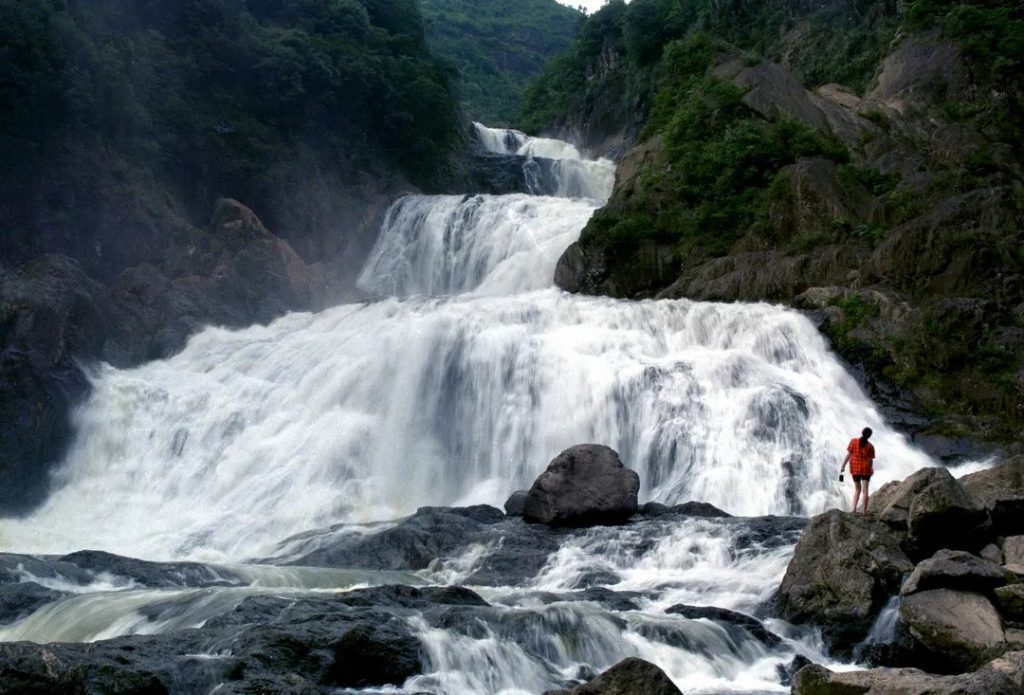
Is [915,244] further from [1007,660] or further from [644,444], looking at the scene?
[1007,660]

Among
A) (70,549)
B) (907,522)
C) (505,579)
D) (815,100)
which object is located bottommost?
(70,549)

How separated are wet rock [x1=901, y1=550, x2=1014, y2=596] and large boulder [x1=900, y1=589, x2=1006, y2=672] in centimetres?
11

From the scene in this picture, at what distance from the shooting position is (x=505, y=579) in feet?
54.6

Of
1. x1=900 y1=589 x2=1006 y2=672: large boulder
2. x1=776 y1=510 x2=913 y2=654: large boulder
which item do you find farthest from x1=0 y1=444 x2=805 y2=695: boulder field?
x1=900 y1=589 x2=1006 y2=672: large boulder

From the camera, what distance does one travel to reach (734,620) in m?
13.5

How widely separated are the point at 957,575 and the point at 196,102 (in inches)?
1356

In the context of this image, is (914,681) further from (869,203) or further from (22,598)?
(869,203)

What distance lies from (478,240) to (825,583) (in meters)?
25.5

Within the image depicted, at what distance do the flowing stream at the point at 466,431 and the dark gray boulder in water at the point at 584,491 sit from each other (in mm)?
904

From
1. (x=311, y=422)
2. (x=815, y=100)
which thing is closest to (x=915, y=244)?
(x=815, y=100)

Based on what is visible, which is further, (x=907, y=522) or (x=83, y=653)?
(x=907, y=522)

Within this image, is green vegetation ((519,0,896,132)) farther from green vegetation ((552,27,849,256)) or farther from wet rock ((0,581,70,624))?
wet rock ((0,581,70,624))

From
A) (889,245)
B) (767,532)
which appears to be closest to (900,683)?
(767,532)

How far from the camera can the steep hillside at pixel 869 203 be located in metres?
24.1
